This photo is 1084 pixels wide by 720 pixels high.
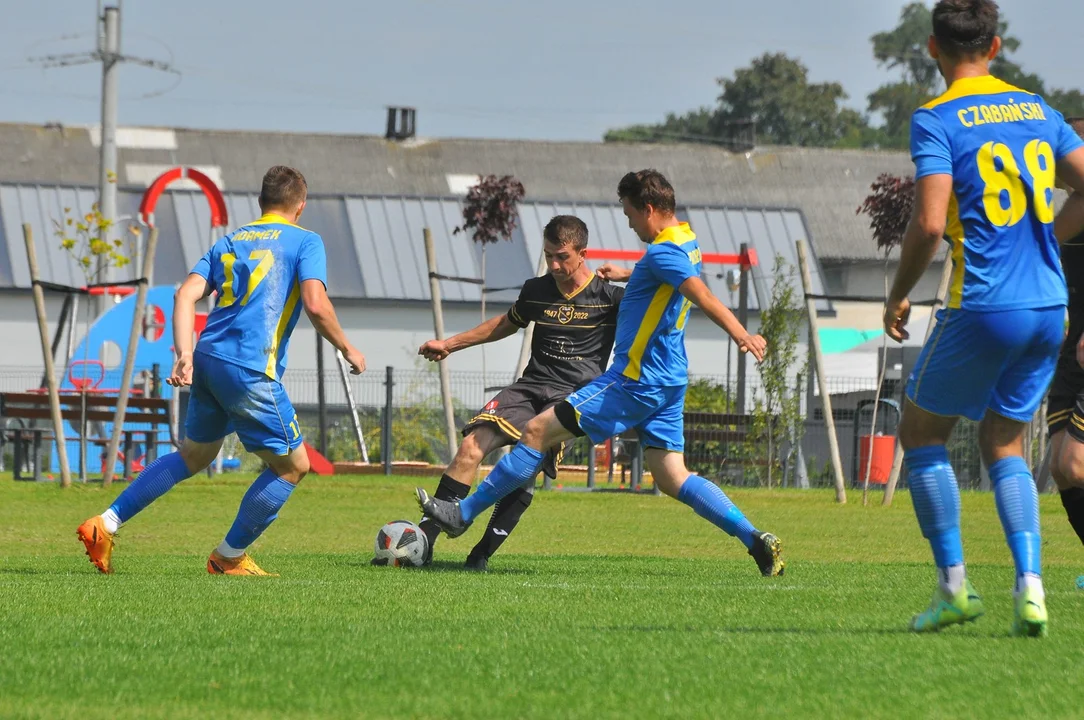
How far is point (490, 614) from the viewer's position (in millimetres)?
6180

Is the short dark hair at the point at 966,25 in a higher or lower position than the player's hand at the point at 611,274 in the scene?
higher

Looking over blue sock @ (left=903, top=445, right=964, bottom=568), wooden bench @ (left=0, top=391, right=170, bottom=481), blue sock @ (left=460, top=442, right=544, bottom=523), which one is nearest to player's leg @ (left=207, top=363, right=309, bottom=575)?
blue sock @ (left=460, top=442, right=544, bottom=523)

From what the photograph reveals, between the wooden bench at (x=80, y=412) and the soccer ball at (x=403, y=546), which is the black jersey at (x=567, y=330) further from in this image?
the wooden bench at (x=80, y=412)

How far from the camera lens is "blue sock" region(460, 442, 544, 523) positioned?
8.64 metres

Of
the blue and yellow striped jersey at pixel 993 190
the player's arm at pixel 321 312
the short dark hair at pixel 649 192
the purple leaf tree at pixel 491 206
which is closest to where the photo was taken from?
the blue and yellow striped jersey at pixel 993 190

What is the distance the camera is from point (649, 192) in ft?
28.3

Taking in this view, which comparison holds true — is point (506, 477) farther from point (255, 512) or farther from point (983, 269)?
point (983, 269)

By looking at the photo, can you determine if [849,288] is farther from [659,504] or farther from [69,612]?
[69,612]

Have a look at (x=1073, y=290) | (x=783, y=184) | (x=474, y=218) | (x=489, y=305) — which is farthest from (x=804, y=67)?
(x=1073, y=290)

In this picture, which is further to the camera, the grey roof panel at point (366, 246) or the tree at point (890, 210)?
the grey roof panel at point (366, 246)

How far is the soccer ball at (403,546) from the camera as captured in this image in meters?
8.90

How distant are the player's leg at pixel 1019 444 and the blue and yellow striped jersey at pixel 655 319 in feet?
9.75

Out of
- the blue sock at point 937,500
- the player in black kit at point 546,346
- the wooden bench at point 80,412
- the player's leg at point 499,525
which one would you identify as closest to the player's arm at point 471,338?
the player in black kit at point 546,346

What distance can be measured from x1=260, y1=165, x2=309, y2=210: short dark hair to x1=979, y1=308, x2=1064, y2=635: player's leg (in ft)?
12.7
